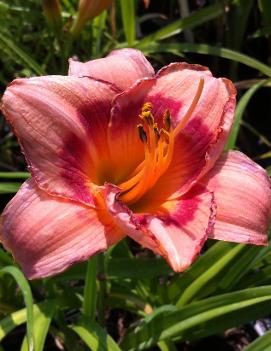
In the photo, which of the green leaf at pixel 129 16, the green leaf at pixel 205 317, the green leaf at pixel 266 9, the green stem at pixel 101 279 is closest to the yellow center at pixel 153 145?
the green stem at pixel 101 279

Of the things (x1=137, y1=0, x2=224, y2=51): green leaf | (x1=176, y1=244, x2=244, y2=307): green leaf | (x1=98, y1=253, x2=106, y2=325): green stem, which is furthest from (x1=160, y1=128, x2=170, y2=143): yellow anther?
(x1=137, y1=0, x2=224, y2=51): green leaf

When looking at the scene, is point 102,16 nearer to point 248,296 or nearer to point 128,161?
point 128,161

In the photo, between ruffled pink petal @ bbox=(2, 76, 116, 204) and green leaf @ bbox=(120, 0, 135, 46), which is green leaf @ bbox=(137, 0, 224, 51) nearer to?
green leaf @ bbox=(120, 0, 135, 46)

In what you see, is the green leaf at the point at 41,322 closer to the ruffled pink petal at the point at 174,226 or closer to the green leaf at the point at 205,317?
the green leaf at the point at 205,317

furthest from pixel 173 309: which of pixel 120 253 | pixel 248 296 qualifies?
pixel 120 253

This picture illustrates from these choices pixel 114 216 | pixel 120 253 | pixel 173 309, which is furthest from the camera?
pixel 120 253

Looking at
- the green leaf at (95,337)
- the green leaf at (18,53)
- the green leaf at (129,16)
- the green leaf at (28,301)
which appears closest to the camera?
the green leaf at (28,301)

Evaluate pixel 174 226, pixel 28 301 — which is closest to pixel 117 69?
pixel 174 226

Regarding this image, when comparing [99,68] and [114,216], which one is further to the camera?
[99,68]
